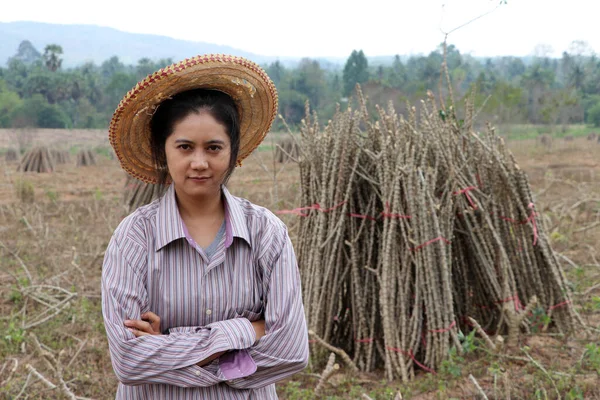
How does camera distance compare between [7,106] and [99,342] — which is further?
[7,106]

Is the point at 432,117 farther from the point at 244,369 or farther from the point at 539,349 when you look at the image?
the point at 244,369

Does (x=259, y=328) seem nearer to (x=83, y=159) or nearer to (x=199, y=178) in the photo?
(x=199, y=178)

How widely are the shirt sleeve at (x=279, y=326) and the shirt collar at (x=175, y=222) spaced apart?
3.3 inches

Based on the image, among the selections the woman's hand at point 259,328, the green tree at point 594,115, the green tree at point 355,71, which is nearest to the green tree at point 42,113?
the green tree at point 355,71

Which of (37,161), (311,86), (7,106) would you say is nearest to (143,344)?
(37,161)

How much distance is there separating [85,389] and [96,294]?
1.74 m

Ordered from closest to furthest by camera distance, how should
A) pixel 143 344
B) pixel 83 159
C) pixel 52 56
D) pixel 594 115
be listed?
1. pixel 143 344
2. pixel 83 159
3. pixel 594 115
4. pixel 52 56

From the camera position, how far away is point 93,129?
3309 cm

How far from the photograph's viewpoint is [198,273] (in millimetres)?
1496

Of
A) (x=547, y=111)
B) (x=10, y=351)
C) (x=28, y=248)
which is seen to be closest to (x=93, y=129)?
(x=547, y=111)

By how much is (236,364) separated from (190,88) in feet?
2.22

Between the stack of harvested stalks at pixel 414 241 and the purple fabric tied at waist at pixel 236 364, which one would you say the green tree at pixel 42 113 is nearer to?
the stack of harvested stalks at pixel 414 241

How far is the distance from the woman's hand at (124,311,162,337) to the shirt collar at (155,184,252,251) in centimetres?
16

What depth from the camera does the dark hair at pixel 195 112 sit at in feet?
5.02
